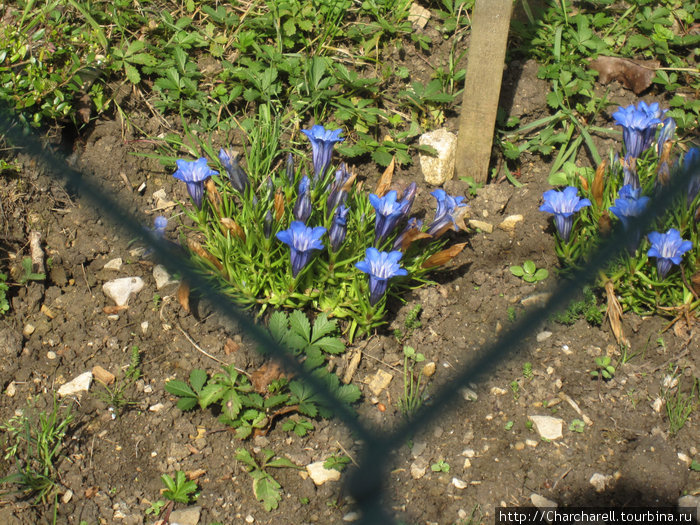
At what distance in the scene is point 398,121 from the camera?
320cm

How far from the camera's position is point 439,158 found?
3111mm

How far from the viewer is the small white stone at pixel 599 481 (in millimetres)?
Result: 2180

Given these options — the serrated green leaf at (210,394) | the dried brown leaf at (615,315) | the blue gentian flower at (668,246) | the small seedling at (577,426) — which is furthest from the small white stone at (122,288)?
the blue gentian flower at (668,246)

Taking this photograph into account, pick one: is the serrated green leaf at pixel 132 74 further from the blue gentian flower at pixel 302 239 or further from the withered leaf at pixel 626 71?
the withered leaf at pixel 626 71

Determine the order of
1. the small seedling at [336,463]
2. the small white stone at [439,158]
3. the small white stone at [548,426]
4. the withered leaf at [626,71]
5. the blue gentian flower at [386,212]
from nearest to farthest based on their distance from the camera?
1. the small seedling at [336,463]
2. the small white stone at [548,426]
3. the blue gentian flower at [386,212]
4. the small white stone at [439,158]
5. the withered leaf at [626,71]

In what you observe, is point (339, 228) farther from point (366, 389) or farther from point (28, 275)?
point (28, 275)

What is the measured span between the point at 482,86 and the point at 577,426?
4.80 feet

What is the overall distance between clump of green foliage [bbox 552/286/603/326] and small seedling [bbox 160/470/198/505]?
151 cm

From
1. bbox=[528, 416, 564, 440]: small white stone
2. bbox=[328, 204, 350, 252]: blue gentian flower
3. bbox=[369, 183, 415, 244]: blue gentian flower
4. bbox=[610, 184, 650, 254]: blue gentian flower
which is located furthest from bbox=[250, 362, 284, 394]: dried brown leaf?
bbox=[610, 184, 650, 254]: blue gentian flower

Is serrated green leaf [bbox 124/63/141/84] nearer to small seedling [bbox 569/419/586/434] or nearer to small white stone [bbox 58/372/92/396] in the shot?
small white stone [bbox 58/372/92/396]

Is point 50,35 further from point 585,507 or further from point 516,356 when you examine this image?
point 585,507

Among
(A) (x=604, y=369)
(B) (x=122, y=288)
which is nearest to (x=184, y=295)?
(B) (x=122, y=288)

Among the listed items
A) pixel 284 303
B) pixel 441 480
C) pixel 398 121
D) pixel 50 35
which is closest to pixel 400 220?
pixel 284 303

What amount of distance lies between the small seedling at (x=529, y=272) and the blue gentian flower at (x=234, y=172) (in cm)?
118
